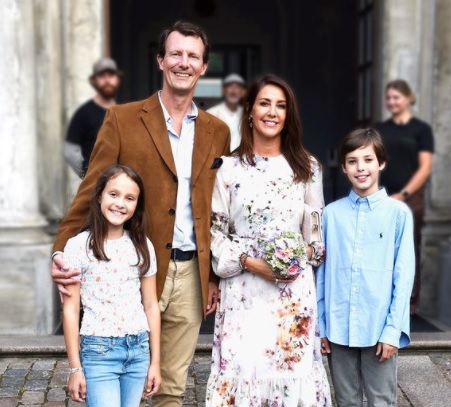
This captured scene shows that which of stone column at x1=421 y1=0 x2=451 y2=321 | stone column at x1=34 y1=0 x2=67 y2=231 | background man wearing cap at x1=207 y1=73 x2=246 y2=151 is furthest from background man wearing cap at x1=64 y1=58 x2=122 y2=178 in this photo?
stone column at x1=421 y1=0 x2=451 y2=321

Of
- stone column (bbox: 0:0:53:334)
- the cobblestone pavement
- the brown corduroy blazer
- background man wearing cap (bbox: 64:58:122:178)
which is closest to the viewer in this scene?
the brown corduroy blazer

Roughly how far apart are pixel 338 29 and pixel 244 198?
26.3 ft

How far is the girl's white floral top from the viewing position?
9.71 feet

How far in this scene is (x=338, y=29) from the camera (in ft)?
35.4

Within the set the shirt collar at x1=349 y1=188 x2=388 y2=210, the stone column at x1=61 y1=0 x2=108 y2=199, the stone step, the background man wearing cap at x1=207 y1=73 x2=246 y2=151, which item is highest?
the stone column at x1=61 y1=0 x2=108 y2=199

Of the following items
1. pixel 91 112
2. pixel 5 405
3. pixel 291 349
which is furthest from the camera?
pixel 91 112

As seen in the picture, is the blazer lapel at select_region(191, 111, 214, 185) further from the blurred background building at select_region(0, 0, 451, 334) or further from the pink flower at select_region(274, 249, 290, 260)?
the blurred background building at select_region(0, 0, 451, 334)

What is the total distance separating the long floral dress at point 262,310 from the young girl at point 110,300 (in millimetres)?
354

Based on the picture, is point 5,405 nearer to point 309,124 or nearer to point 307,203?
point 307,203

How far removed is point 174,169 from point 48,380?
6.66 ft

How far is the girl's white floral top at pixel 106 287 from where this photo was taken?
2.96 m

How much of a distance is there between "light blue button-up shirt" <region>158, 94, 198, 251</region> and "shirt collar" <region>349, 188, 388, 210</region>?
2.12 feet

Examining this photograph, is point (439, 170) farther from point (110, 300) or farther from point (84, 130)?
point (110, 300)

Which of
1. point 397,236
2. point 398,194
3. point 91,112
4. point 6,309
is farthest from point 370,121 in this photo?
point 397,236
